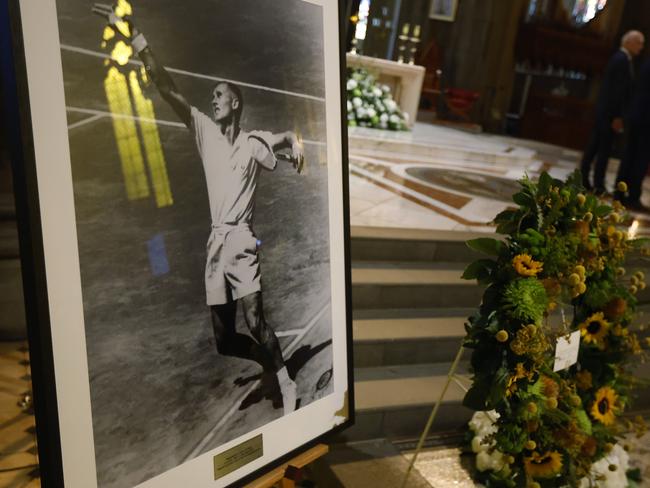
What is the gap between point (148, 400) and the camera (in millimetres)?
1023

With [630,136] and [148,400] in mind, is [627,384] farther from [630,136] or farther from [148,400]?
[630,136]

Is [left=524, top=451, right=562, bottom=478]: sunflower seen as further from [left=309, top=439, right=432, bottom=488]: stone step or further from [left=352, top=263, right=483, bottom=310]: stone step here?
[left=352, top=263, right=483, bottom=310]: stone step

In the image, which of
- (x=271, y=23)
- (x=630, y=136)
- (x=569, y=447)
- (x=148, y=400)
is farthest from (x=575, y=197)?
(x=630, y=136)

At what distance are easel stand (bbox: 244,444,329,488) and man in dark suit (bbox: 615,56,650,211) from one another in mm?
4914

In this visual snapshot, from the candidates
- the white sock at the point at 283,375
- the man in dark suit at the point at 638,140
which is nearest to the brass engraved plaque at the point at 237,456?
the white sock at the point at 283,375

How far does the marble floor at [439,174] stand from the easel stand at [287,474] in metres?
1.77

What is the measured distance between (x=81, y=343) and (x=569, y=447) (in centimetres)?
158

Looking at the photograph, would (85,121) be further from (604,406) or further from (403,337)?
(403,337)

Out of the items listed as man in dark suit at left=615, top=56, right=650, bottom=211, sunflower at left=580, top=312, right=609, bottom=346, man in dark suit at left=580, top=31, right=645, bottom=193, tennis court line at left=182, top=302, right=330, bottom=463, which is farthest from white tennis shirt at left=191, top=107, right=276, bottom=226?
man in dark suit at left=615, top=56, right=650, bottom=211

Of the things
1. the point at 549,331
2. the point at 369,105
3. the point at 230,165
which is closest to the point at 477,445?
the point at 549,331

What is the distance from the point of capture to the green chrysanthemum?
1.51 metres

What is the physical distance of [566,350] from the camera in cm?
168

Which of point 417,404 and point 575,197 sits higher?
point 575,197

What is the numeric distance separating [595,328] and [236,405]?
134cm
